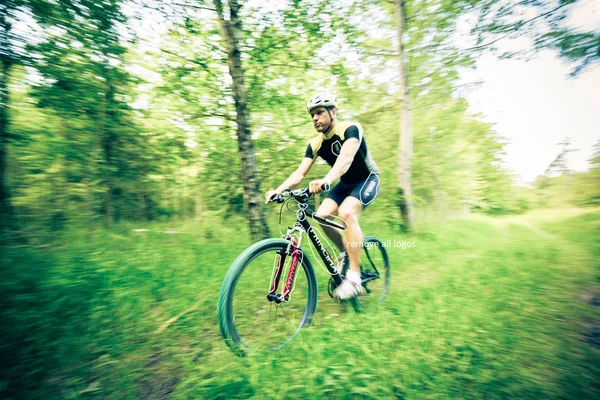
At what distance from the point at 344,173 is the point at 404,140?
623cm

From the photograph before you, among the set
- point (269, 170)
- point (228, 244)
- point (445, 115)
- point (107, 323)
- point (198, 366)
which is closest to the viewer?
point (198, 366)

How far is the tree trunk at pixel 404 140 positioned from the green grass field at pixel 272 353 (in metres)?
4.18

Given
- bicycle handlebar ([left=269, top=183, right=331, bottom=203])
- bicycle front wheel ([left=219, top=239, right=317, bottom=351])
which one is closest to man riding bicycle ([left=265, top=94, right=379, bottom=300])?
bicycle handlebar ([left=269, top=183, right=331, bottom=203])

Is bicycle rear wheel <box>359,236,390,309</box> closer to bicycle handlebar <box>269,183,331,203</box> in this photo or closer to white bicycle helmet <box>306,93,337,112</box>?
bicycle handlebar <box>269,183,331,203</box>

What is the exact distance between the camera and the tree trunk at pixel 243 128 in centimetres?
509

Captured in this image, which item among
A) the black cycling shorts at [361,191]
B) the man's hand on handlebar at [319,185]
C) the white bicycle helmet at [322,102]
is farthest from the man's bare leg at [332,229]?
the white bicycle helmet at [322,102]

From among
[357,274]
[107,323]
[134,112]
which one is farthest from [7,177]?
[357,274]

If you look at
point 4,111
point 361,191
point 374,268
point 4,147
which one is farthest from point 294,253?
point 4,147

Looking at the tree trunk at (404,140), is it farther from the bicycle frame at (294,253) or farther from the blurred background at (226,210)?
the bicycle frame at (294,253)

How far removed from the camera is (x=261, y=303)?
3084 mm

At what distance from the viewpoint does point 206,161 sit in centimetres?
673

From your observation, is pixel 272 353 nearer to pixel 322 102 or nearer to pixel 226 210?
pixel 322 102

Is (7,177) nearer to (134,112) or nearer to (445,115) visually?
(134,112)

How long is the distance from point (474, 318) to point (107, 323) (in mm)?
3467
